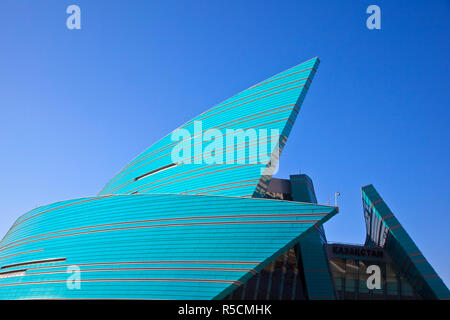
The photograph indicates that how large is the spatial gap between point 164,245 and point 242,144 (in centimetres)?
1086

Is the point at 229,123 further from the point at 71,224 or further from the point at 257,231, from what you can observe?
the point at 71,224

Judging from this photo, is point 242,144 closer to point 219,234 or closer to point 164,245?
point 219,234

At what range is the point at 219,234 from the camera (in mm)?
25641

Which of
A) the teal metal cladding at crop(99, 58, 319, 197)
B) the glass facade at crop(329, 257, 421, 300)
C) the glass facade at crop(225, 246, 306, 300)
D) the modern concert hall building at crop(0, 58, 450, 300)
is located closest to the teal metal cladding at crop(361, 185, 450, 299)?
the modern concert hall building at crop(0, 58, 450, 300)

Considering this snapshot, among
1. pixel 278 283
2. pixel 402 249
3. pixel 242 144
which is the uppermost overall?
pixel 242 144

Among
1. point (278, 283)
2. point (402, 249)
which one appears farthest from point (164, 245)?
point (402, 249)

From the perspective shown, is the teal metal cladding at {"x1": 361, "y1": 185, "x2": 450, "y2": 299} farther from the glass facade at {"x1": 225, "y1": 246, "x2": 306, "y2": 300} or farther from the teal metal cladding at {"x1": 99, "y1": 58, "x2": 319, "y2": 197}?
the teal metal cladding at {"x1": 99, "y1": 58, "x2": 319, "y2": 197}

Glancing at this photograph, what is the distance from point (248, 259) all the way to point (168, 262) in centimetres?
577

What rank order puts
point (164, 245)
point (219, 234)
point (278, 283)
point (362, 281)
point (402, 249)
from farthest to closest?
point (362, 281), point (278, 283), point (402, 249), point (164, 245), point (219, 234)

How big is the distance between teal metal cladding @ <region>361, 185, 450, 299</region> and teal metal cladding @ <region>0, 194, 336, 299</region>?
11.4 meters

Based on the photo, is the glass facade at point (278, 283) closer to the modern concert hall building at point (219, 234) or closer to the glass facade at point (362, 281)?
the modern concert hall building at point (219, 234)

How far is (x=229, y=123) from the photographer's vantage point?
34344 mm

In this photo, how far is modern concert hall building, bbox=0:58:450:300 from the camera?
976 inches
